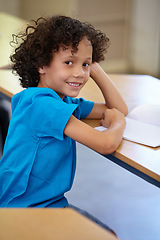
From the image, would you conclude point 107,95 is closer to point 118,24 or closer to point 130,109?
point 130,109

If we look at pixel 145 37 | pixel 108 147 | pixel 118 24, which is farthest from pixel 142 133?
pixel 118 24

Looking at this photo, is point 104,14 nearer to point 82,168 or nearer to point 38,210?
point 82,168

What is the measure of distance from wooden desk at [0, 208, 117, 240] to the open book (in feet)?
2.13

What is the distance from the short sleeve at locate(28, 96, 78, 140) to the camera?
106 centimetres

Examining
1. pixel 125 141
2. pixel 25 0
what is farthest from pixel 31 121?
pixel 25 0

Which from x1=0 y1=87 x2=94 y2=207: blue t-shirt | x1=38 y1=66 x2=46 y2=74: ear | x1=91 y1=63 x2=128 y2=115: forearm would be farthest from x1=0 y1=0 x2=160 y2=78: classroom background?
x1=0 y1=87 x2=94 y2=207: blue t-shirt

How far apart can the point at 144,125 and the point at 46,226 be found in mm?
869

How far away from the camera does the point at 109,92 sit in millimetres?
1484

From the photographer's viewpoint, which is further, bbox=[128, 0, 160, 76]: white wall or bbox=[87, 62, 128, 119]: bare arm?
bbox=[128, 0, 160, 76]: white wall

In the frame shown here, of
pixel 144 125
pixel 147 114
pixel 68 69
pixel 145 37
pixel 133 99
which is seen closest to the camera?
pixel 68 69

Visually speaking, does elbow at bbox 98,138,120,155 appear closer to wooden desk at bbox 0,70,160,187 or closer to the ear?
wooden desk at bbox 0,70,160,187

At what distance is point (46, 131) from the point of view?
3.59 ft

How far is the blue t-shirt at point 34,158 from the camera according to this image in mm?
1106

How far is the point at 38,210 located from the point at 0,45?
2.60 metres
